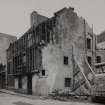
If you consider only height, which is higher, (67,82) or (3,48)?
(3,48)

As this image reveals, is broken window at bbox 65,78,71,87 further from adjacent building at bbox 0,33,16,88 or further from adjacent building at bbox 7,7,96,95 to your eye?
adjacent building at bbox 0,33,16,88

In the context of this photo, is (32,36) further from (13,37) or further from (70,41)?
(13,37)

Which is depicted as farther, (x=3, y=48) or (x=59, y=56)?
(x=3, y=48)

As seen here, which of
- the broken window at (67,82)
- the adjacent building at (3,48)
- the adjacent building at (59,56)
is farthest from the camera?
the adjacent building at (3,48)

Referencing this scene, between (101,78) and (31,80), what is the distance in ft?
28.9

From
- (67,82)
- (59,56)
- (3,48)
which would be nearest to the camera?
(59,56)

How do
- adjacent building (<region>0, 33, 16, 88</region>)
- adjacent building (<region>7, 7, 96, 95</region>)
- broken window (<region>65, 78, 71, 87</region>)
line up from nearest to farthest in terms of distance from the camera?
adjacent building (<region>7, 7, 96, 95</region>) < broken window (<region>65, 78, 71, 87</region>) < adjacent building (<region>0, 33, 16, 88</region>)

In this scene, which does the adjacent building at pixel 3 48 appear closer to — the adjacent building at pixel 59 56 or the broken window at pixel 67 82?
the adjacent building at pixel 59 56

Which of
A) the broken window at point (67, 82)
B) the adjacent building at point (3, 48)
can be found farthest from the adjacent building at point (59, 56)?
the adjacent building at point (3, 48)

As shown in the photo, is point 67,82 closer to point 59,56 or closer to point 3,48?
point 59,56

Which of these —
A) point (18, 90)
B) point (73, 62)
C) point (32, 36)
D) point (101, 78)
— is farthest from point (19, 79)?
point (101, 78)

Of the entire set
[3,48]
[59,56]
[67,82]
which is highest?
[3,48]

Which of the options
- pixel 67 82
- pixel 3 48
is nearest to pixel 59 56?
pixel 67 82

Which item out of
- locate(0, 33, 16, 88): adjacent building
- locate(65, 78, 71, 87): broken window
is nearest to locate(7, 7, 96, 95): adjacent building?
locate(65, 78, 71, 87): broken window
